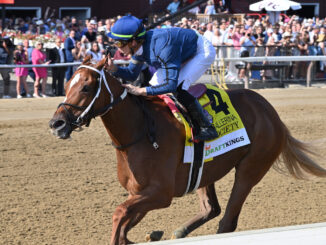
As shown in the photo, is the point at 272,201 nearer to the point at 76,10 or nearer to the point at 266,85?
the point at 266,85

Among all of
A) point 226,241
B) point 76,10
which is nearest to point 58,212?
point 226,241

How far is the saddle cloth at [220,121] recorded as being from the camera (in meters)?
4.91

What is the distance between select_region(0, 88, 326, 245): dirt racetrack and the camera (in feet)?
17.9

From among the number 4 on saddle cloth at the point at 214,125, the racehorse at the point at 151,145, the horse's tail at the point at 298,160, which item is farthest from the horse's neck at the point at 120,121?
the horse's tail at the point at 298,160

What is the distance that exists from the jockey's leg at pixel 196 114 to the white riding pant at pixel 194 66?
85 mm

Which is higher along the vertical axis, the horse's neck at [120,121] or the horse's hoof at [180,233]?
the horse's neck at [120,121]

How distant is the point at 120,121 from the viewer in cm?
450

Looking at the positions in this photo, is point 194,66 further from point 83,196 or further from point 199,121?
point 83,196

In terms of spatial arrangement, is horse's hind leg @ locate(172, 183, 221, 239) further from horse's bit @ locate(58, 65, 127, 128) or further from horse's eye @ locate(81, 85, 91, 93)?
horse's eye @ locate(81, 85, 91, 93)

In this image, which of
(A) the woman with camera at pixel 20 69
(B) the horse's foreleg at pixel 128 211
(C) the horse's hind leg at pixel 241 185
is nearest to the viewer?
(B) the horse's foreleg at pixel 128 211

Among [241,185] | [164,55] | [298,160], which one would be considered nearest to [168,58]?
[164,55]

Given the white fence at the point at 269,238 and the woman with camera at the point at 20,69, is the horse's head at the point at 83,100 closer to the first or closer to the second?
the white fence at the point at 269,238

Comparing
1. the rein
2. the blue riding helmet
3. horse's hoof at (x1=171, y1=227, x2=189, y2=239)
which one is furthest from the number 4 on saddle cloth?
the blue riding helmet

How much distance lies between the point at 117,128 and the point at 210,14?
57.1 feet
